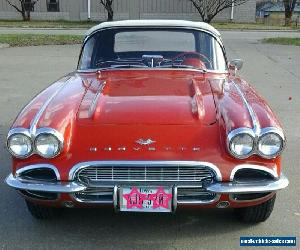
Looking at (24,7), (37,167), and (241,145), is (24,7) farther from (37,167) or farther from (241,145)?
(241,145)

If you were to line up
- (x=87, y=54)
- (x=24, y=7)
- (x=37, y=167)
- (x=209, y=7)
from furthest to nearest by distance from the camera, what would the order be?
1. (x=24, y=7)
2. (x=209, y=7)
3. (x=87, y=54)
4. (x=37, y=167)

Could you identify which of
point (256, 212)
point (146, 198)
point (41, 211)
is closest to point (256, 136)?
point (256, 212)

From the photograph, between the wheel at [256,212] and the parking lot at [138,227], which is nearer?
the parking lot at [138,227]

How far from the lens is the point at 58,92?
3.91 metres

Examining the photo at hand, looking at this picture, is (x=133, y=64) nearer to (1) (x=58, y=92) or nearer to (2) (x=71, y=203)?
(1) (x=58, y=92)

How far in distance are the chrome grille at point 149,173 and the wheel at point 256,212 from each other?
606 millimetres

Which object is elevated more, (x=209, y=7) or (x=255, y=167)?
(x=209, y=7)

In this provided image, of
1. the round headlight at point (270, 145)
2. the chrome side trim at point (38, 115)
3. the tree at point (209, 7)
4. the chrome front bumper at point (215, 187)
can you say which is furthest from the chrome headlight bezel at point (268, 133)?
the tree at point (209, 7)

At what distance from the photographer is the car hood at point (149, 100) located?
329 cm

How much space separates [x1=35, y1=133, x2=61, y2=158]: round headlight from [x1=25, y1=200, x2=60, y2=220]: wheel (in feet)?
1.87

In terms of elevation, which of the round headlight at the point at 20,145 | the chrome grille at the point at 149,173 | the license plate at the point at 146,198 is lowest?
the license plate at the point at 146,198

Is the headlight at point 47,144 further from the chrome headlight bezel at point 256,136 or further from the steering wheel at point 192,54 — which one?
the steering wheel at point 192,54

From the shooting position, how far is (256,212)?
3.50 meters

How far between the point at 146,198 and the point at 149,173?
17 cm
